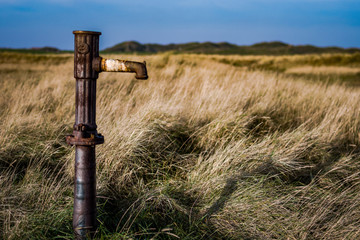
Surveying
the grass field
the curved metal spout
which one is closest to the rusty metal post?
the curved metal spout

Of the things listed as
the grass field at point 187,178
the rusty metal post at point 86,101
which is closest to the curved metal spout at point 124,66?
the rusty metal post at point 86,101

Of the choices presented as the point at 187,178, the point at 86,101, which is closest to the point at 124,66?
the point at 86,101

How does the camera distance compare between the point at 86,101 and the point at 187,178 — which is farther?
the point at 187,178

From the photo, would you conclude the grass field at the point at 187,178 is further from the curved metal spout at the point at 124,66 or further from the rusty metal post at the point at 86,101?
the curved metal spout at the point at 124,66

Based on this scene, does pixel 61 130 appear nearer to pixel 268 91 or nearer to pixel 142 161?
pixel 142 161

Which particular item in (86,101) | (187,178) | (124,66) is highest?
(124,66)

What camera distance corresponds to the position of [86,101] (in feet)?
4.89

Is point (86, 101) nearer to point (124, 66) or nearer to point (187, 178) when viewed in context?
point (124, 66)

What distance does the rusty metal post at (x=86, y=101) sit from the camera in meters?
1.46

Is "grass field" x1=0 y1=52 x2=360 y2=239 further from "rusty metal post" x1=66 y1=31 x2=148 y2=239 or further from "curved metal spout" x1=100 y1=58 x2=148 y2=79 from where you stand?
"curved metal spout" x1=100 y1=58 x2=148 y2=79

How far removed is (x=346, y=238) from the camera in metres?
2.04

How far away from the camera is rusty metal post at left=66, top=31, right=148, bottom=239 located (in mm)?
1465

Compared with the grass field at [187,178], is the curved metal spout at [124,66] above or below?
above

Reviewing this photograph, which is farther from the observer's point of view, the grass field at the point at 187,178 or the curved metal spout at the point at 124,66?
the grass field at the point at 187,178
